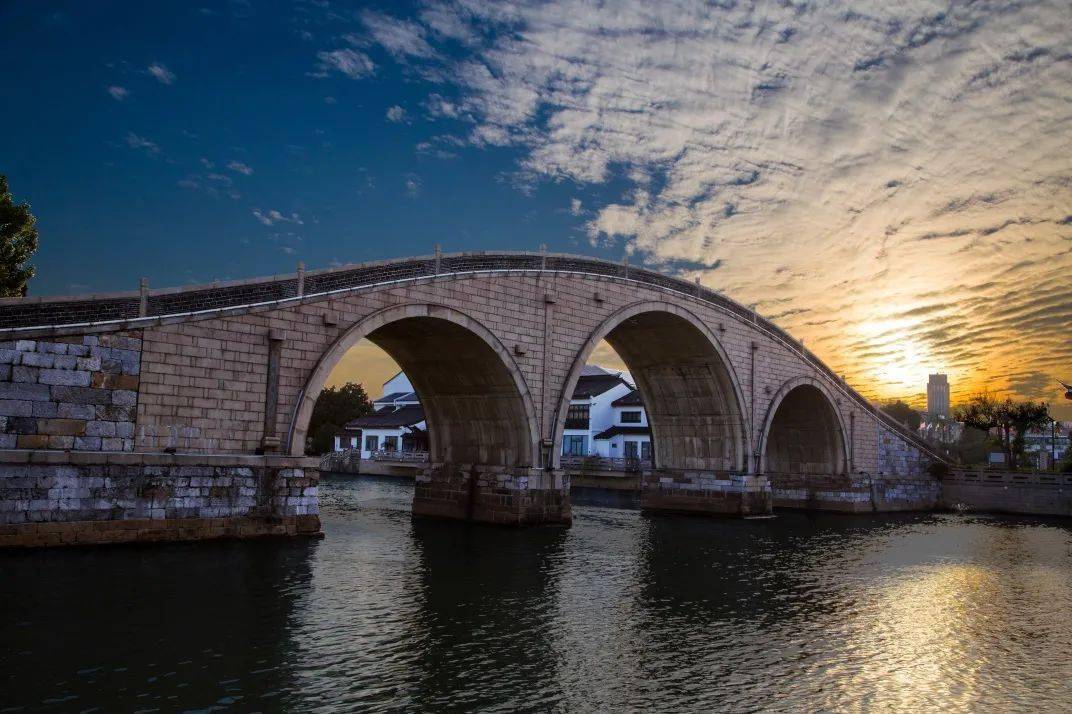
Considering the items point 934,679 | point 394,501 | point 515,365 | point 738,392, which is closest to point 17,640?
point 934,679

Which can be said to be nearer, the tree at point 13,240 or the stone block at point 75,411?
the stone block at point 75,411

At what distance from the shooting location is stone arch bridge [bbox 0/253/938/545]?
54.6 feet

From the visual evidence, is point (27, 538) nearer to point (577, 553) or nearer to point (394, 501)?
point (577, 553)

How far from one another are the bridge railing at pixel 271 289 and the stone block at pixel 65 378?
1010 mm

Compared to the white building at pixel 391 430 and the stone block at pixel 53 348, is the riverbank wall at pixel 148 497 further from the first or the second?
the white building at pixel 391 430

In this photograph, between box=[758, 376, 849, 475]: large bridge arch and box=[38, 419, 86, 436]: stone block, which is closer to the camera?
box=[38, 419, 86, 436]: stone block

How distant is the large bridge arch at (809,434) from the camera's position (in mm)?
43281

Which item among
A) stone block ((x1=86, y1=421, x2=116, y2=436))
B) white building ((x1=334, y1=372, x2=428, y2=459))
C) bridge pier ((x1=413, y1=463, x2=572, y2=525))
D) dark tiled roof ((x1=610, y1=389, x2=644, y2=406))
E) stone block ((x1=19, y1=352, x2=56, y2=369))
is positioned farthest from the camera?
white building ((x1=334, y1=372, x2=428, y2=459))

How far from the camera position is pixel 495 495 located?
2698cm

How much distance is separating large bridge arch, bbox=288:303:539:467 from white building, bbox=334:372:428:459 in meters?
33.5

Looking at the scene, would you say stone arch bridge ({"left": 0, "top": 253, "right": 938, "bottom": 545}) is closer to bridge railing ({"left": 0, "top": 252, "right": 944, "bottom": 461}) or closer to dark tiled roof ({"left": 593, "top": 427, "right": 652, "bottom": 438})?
bridge railing ({"left": 0, "top": 252, "right": 944, "bottom": 461})

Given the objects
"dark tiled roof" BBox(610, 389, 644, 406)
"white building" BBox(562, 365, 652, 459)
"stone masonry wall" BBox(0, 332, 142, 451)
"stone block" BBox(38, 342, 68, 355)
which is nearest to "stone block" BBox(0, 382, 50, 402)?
"stone masonry wall" BBox(0, 332, 142, 451)

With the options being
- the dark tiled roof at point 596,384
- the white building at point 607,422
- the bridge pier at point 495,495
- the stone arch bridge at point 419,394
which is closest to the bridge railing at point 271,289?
the stone arch bridge at point 419,394

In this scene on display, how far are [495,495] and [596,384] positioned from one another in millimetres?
35196
